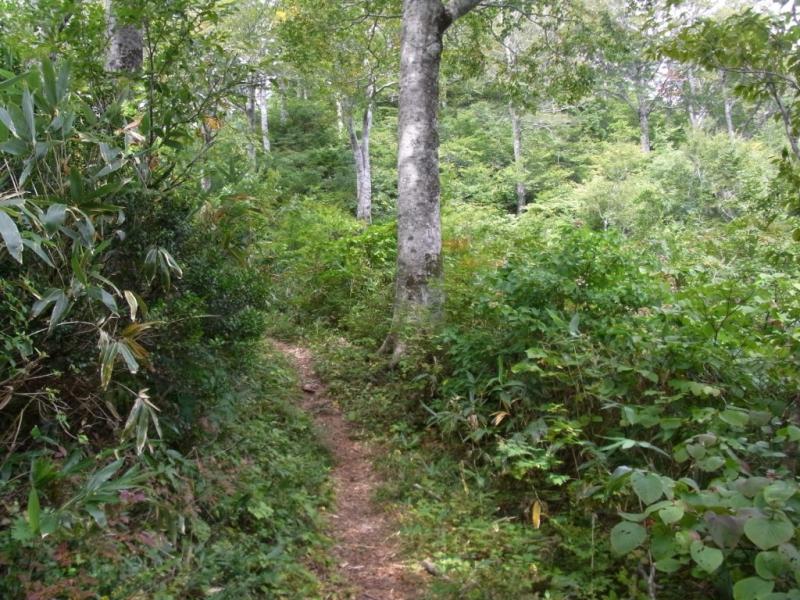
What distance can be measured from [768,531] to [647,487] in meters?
0.45

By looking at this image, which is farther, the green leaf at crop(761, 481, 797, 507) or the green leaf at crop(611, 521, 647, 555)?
the green leaf at crop(611, 521, 647, 555)

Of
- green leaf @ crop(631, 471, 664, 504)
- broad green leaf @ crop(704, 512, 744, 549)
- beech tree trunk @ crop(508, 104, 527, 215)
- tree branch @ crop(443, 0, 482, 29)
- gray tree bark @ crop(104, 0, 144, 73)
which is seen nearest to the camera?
broad green leaf @ crop(704, 512, 744, 549)

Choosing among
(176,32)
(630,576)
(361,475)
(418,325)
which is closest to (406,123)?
(418,325)

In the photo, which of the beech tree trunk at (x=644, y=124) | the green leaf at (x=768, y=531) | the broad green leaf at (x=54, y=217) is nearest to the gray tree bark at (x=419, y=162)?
the broad green leaf at (x=54, y=217)

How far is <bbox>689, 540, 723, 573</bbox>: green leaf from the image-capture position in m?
2.24

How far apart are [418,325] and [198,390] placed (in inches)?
112

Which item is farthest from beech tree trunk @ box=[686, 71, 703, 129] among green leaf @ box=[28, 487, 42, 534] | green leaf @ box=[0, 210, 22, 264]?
green leaf @ box=[28, 487, 42, 534]

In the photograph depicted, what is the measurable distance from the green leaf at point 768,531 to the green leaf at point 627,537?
406 mm

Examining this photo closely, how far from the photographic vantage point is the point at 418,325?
6.17 metres

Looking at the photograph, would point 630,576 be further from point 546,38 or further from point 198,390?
point 546,38

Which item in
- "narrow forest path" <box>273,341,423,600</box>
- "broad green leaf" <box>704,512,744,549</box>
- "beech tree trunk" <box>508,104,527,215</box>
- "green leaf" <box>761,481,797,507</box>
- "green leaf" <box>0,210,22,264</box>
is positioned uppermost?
"beech tree trunk" <box>508,104,527,215</box>

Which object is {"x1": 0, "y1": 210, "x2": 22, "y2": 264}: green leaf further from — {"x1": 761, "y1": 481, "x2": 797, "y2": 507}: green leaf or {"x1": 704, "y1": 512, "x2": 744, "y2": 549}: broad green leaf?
{"x1": 761, "y1": 481, "x2": 797, "y2": 507}: green leaf

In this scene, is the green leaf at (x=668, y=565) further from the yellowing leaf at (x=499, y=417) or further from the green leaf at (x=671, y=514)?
the yellowing leaf at (x=499, y=417)

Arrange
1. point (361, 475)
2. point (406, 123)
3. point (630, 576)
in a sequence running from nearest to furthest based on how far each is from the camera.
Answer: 1. point (630, 576)
2. point (361, 475)
3. point (406, 123)
